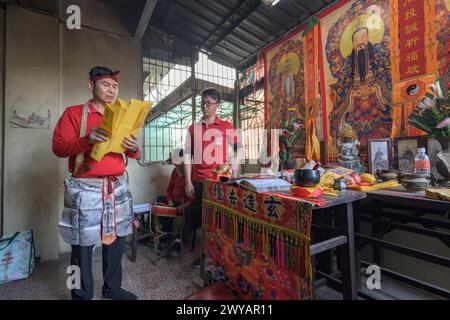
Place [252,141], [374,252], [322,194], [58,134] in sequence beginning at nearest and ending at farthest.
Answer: [322,194] → [58,134] → [374,252] → [252,141]

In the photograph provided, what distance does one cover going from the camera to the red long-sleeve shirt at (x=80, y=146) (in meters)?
1.40

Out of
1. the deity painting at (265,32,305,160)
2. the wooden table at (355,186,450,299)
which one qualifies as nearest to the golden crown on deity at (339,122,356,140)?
the deity painting at (265,32,305,160)

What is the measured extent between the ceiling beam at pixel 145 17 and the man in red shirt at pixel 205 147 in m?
1.14

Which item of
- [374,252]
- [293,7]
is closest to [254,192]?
[374,252]

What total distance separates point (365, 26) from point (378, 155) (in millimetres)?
1185

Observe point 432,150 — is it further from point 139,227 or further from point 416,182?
point 139,227

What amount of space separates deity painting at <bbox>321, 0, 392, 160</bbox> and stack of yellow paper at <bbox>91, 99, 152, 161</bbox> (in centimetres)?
188

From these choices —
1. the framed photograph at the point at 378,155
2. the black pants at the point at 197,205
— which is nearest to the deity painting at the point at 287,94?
the framed photograph at the point at 378,155

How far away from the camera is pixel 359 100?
6.92 feet

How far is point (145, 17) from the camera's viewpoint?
2.53m

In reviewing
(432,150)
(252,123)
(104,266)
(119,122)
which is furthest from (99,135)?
(252,123)

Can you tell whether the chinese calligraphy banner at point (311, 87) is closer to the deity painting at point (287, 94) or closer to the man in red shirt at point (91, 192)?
the deity painting at point (287, 94)
